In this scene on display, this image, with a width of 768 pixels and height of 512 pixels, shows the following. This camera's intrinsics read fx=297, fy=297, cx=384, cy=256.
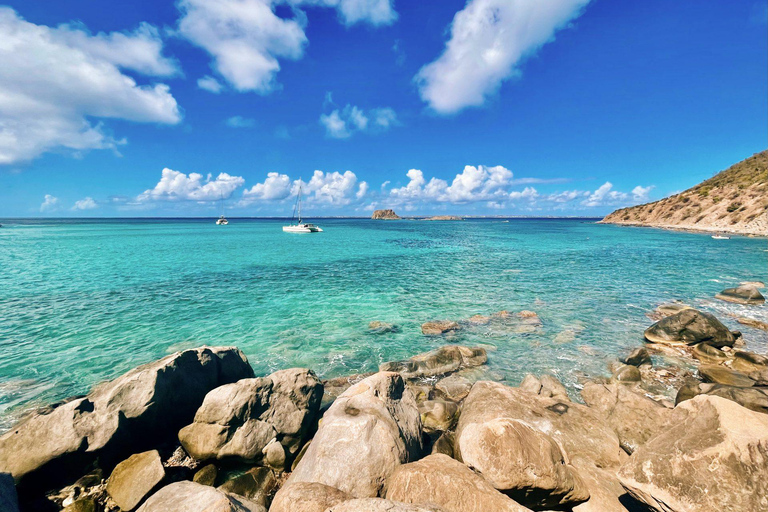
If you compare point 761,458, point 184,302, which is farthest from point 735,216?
point 184,302

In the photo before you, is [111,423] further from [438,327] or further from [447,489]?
[438,327]

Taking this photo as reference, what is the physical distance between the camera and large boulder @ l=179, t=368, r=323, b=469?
734 cm

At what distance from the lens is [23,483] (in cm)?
630

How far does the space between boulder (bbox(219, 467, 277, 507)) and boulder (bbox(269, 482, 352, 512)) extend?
244 centimetres

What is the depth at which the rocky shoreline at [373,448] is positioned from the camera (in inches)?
185

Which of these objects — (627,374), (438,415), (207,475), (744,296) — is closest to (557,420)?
(438,415)

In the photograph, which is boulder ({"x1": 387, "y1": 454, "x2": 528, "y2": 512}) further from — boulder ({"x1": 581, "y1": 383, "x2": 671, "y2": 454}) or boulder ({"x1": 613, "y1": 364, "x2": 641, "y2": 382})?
boulder ({"x1": 613, "y1": 364, "x2": 641, "y2": 382})

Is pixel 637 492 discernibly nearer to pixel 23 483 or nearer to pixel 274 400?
pixel 274 400

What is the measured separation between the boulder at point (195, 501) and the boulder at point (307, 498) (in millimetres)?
735

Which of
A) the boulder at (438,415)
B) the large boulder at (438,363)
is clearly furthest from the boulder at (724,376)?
the boulder at (438,415)

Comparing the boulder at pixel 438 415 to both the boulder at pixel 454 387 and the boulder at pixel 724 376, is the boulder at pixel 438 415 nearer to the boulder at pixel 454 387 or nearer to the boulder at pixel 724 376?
the boulder at pixel 454 387

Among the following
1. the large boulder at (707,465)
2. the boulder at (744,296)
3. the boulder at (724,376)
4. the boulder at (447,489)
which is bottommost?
the boulder at (724,376)

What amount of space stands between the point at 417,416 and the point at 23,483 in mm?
8644

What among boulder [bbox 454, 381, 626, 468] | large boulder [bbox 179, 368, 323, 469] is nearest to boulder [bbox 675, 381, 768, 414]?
boulder [bbox 454, 381, 626, 468]
